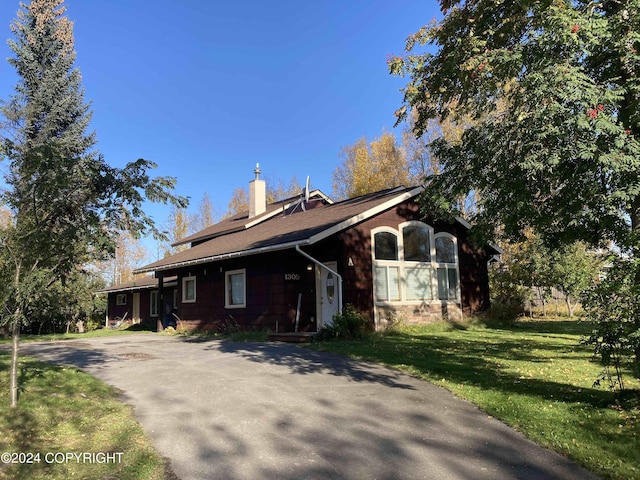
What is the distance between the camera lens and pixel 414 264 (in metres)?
15.9

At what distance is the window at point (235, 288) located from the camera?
16641 millimetres

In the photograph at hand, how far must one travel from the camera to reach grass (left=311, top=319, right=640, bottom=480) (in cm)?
466

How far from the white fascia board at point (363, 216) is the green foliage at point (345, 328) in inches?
87.1

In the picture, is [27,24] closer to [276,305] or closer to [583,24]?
[276,305]

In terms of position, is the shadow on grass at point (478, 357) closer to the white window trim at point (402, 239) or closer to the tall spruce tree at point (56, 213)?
the white window trim at point (402, 239)

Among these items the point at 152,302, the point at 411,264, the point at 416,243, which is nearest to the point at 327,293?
the point at 411,264

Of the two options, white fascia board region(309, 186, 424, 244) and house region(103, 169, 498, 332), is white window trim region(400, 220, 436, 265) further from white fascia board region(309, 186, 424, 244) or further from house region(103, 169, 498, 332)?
white fascia board region(309, 186, 424, 244)

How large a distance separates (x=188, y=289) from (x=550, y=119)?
1697 cm

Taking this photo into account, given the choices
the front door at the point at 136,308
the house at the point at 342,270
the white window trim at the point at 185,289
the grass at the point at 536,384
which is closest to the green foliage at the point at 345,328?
the grass at the point at 536,384

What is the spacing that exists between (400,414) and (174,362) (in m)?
5.66

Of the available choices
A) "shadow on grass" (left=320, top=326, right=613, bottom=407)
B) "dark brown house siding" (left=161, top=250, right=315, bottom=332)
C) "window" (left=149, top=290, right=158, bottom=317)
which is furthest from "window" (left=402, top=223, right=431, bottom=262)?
"window" (left=149, top=290, right=158, bottom=317)

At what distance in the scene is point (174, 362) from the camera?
386 inches

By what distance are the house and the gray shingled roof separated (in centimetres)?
5

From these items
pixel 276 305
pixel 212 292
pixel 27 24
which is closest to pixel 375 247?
pixel 276 305
